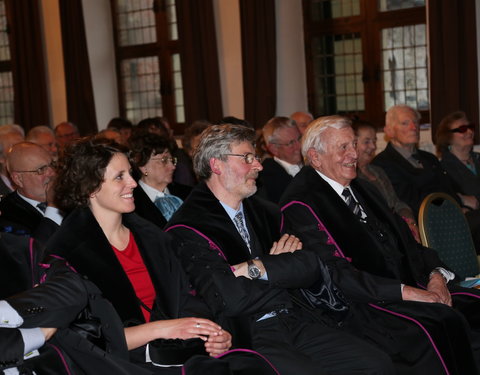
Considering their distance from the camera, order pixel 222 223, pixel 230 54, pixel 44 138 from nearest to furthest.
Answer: pixel 222 223
pixel 44 138
pixel 230 54

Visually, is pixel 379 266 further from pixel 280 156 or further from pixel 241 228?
pixel 280 156

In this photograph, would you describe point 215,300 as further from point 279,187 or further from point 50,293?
point 279,187

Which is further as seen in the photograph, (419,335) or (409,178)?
(409,178)

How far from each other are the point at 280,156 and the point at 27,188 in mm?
2287

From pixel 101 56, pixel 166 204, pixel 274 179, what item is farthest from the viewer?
pixel 101 56

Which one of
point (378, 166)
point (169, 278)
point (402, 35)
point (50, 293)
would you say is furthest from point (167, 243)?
point (402, 35)

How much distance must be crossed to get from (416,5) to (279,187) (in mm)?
3947

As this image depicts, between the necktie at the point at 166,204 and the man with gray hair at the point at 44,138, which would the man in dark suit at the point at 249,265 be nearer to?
the necktie at the point at 166,204

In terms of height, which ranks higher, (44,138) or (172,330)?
(44,138)

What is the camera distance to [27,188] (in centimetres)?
432

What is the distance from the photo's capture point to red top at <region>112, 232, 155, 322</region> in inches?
116

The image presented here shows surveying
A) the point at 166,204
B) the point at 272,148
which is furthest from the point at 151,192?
the point at 272,148

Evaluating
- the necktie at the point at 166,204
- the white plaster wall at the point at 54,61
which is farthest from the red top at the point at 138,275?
the white plaster wall at the point at 54,61

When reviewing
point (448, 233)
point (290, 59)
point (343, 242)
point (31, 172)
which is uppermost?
point (290, 59)
